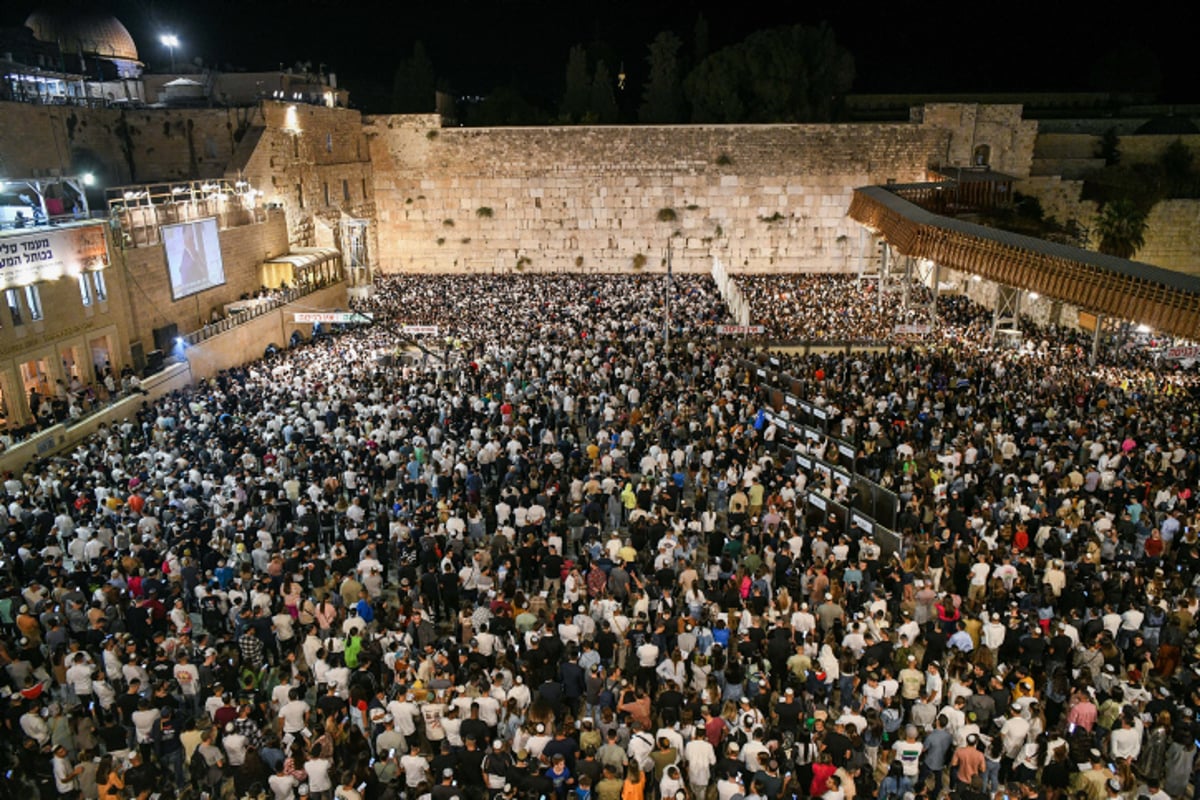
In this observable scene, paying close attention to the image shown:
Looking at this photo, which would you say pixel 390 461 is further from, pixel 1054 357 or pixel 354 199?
pixel 354 199

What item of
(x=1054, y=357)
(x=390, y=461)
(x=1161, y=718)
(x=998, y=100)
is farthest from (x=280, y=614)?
(x=998, y=100)

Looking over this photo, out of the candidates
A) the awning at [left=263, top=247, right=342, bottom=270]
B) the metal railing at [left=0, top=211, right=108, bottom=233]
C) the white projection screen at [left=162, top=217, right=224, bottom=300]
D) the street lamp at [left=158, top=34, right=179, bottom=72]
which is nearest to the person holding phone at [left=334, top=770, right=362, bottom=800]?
the metal railing at [left=0, top=211, right=108, bottom=233]

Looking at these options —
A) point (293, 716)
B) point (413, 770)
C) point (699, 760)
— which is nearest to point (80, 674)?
point (293, 716)

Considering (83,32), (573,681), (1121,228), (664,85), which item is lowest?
(573,681)

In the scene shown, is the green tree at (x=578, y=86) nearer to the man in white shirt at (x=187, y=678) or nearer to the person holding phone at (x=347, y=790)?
the man in white shirt at (x=187, y=678)

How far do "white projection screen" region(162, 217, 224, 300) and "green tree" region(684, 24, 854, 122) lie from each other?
21.4 m

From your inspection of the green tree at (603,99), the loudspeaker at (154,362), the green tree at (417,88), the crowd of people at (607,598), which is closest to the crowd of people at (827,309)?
the crowd of people at (607,598)

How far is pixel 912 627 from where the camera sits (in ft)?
27.2

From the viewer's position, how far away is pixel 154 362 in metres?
19.4

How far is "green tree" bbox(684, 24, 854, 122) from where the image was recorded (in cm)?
3525

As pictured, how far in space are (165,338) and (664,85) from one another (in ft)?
81.3

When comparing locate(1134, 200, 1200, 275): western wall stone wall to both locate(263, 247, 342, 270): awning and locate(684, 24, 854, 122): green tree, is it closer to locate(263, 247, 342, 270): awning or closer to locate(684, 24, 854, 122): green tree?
locate(684, 24, 854, 122): green tree

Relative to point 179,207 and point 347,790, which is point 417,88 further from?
point 347,790

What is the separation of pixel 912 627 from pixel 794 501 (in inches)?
109
